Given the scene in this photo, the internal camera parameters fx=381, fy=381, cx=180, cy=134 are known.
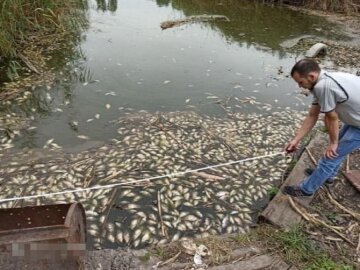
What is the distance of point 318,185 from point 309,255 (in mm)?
922

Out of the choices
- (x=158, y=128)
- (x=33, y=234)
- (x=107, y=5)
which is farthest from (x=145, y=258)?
(x=107, y=5)

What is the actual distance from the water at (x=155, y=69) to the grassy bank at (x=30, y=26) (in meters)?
0.57

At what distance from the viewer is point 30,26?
8.91 metres

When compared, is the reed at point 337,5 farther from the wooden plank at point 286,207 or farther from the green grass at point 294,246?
the green grass at point 294,246

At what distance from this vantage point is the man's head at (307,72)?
361 cm

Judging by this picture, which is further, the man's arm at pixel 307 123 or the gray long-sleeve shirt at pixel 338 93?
the man's arm at pixel 307 123

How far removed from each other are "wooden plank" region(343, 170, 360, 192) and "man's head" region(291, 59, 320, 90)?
6.05 feet

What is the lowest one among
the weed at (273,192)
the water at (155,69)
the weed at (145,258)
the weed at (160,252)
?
the weed at (273,192)

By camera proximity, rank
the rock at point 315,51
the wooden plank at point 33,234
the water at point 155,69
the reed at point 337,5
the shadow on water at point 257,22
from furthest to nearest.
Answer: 1. the reed at point 337,5
2. the shadow on water at point 257,22
3. the rock at point 315,51
4. the water at point 155,69
5. the wooden plank at point 33,234

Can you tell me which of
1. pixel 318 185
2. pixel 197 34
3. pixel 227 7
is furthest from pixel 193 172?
pixel 227 7

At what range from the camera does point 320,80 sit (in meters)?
3.67

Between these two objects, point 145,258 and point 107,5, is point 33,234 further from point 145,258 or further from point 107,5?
point 107,5

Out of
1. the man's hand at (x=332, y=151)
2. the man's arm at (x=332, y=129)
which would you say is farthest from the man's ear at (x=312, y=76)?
the man's hand at (x=332, y=151)

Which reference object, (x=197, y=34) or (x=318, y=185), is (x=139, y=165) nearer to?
(x=318, y=185)
